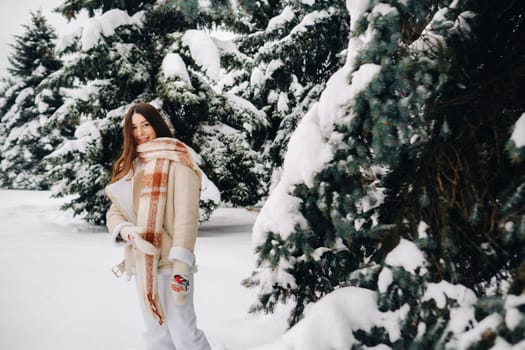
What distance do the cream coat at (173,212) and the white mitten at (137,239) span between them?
0.08 m

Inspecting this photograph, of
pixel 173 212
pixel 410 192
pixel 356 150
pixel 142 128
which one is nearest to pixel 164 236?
pixel 173 212

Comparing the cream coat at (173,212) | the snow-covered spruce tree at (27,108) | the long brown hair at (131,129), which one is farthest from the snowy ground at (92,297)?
the snow-covered spruce tree at (27,108)

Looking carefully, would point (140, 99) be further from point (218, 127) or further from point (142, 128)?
point (142, 128)

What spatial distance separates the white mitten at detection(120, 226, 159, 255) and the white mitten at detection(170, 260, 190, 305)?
16cm

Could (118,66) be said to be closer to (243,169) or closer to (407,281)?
(243,169)

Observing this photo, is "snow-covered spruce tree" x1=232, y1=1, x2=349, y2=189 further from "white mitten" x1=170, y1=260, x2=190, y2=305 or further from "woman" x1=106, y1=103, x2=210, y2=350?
"white mitten" x1=170, y1=260, x2=190, y2=305

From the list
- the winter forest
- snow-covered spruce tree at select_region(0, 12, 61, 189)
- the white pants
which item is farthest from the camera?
snow-covered spruce tree at select_region(0, 12, 61, 189)

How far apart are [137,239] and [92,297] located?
9.67 feet

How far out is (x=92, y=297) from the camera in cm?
462

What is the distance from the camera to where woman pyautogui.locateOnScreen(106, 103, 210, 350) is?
2271mm

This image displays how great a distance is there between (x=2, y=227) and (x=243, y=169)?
20.9ft

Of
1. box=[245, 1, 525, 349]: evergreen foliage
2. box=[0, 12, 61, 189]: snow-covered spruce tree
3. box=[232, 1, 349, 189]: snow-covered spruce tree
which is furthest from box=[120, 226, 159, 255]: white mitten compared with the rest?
box=[0, 12, 61, 189]: snow-covered spruce tree

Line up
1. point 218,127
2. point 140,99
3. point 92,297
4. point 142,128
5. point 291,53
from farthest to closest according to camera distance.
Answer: point 218,127
point 140,99
point 291,53
point 92,297
point 142,128

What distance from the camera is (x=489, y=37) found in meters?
1.84
